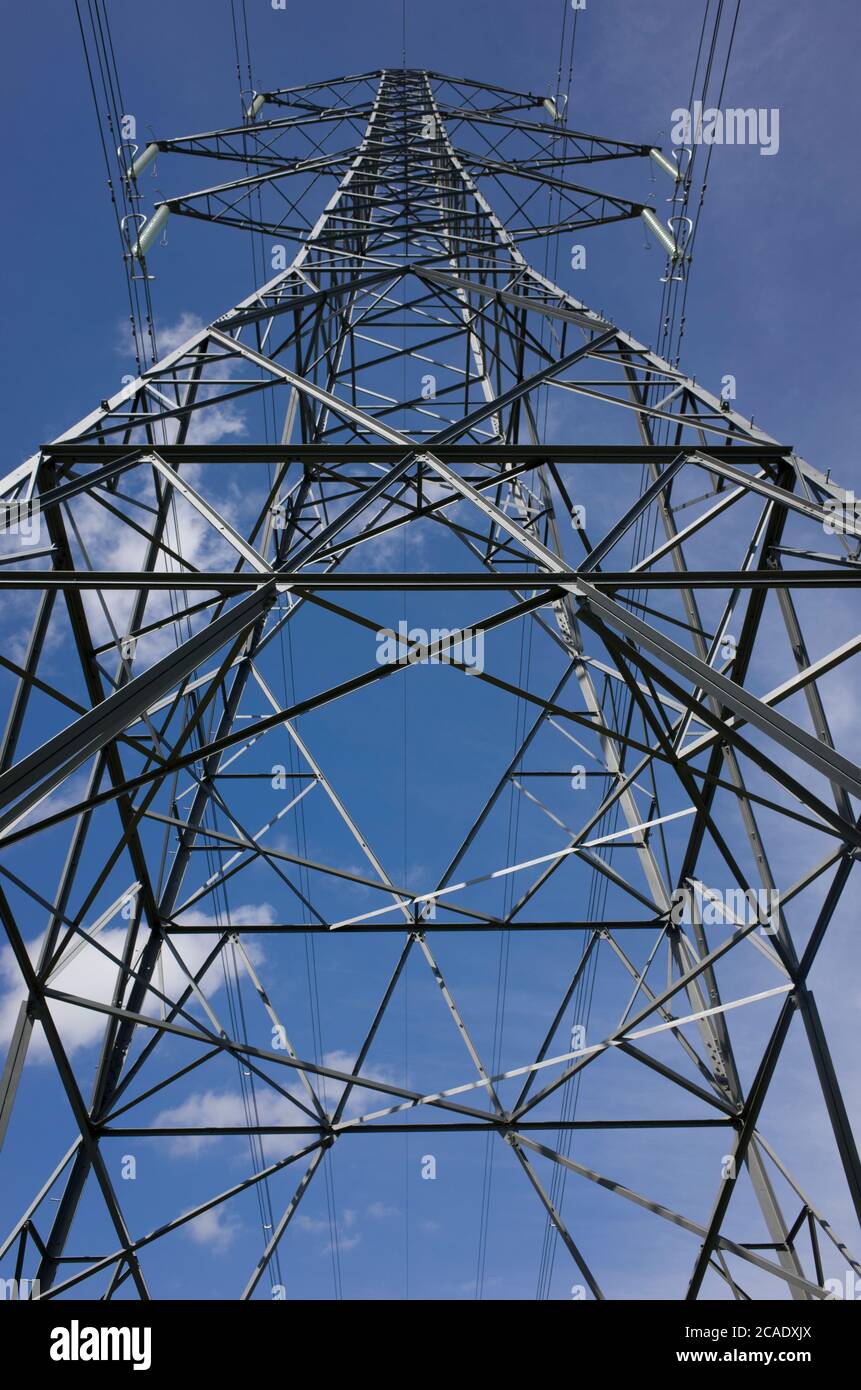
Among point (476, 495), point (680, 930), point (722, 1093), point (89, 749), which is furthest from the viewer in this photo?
point (680, 930)

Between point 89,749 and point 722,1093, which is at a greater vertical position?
point 89,749

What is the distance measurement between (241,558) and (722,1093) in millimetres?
7384

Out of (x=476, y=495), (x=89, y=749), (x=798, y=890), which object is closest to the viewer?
(x=89, y=749)

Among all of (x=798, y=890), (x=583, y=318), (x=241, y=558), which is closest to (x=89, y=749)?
(x=241, y=558)
